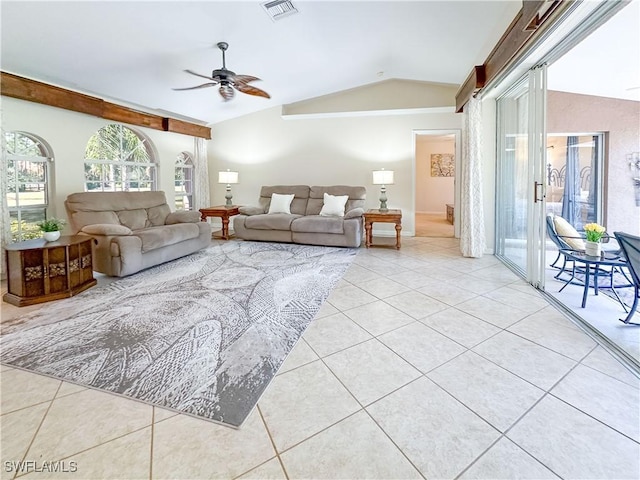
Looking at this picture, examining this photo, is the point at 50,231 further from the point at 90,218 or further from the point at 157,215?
the point at 157,215

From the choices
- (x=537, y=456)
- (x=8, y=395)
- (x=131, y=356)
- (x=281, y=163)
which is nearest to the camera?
(x=537, y=456)

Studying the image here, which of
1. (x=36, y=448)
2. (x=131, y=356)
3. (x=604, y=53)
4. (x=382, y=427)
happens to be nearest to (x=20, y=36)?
(x=131, y=356)

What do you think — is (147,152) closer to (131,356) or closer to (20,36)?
(20,36)

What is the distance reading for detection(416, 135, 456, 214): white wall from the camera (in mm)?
Result: 9594

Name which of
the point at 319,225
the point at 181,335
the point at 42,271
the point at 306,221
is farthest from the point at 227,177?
the point at 181,335

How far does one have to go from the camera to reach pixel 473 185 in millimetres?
4531

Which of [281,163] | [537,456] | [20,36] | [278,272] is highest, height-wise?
[20,36]

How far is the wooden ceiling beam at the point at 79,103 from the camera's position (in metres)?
3.62

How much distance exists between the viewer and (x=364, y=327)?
2.43 m

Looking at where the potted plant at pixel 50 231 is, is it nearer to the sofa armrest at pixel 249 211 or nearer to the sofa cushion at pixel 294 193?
the sofa armrest at pixel 249 211

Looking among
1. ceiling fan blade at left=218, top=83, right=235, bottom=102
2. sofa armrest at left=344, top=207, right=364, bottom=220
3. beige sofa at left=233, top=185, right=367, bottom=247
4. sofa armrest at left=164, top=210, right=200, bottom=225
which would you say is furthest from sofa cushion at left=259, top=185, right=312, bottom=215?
ceiling fan blade at left=218, top=83, right=235, bottom=102

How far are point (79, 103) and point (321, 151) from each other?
3.98 meters

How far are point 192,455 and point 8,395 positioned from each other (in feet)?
3.77

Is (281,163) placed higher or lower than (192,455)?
higher
